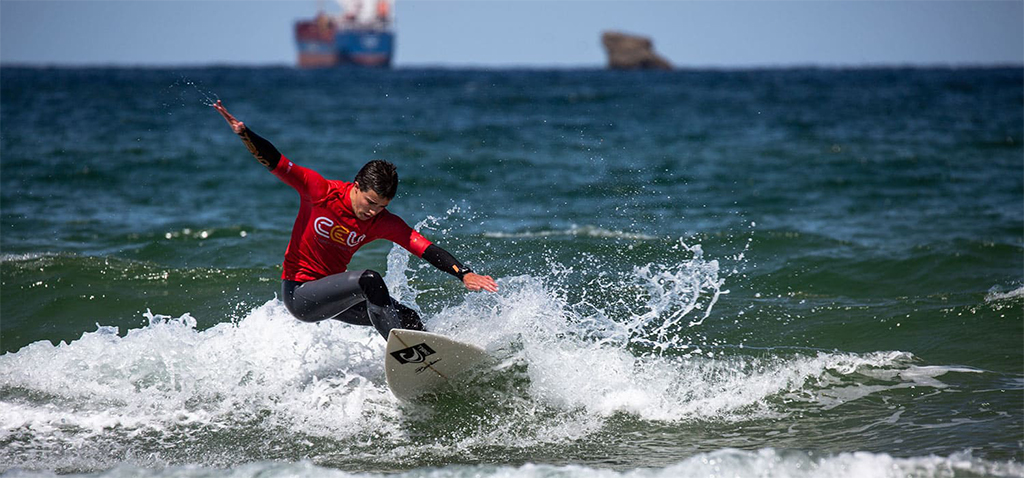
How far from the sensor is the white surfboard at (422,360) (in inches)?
231

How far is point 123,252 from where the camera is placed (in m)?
11.1

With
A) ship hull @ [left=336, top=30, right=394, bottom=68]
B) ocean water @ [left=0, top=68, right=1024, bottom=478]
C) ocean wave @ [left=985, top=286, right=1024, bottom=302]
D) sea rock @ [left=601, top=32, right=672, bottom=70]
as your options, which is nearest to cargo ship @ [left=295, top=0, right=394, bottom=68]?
ship hull @ [left=336, top=30, right=394, bottom=68]

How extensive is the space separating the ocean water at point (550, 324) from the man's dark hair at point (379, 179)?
166 centimetres

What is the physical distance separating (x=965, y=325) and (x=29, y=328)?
882 centimetres

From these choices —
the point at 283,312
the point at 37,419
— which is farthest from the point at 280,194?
the point at 37,419

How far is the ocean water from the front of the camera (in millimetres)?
5617

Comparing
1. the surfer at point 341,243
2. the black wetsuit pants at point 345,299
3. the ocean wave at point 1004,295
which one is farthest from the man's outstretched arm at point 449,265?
the ocean wave at point 1004,295

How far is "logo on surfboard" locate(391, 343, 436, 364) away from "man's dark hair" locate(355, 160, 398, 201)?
1.11 m

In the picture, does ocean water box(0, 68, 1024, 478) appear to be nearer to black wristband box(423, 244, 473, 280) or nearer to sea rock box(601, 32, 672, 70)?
black wristband box(423, 244, 473, 280)

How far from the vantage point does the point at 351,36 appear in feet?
449

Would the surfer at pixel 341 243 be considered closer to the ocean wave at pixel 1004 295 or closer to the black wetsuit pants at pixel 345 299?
the black wetsuit pants at pixel 345 299

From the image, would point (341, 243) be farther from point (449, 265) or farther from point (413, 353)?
point (413, 353)

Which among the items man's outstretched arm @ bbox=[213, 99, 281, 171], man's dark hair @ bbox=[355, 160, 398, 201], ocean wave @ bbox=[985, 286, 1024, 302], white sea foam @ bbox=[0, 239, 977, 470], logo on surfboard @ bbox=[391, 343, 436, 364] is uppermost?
man's outstretched arm @ bbox=[213, 99, 281, 171]

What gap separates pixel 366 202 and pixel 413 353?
1.15 metres
